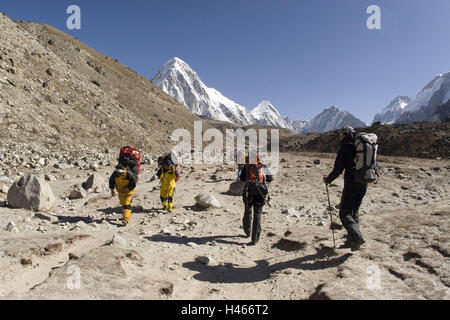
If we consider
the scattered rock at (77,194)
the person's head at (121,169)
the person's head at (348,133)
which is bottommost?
the scattered rock at (77,194)

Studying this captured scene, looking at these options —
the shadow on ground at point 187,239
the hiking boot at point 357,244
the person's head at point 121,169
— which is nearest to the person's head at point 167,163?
the person's head at point 121,169

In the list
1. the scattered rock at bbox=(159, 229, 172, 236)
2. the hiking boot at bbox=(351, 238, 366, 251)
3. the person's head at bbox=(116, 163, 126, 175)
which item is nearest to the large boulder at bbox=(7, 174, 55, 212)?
the person's head at bbox=(116, 163, 126, 175)

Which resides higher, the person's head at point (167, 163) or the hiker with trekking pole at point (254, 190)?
the person's head at point (167, 163)

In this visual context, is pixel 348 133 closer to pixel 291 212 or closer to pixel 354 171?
pixel 354 171

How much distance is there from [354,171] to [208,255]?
3.37m

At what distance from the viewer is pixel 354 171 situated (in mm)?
4738

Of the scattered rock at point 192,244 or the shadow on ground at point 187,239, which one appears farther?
the shadow on ground at point 187,239

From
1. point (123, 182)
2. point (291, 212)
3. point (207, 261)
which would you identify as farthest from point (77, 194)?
point (291, 212)

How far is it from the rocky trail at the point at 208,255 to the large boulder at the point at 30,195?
10.7 inches

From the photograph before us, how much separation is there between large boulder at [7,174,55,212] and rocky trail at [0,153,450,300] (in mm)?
271

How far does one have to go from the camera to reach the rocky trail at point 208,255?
11.7 ft

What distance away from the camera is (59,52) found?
38594 millimetres

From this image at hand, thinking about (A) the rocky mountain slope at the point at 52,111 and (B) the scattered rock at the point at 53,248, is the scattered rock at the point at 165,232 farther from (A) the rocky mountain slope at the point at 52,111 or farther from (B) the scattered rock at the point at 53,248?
(A) the rocky mountain slope at the point at 52,111
